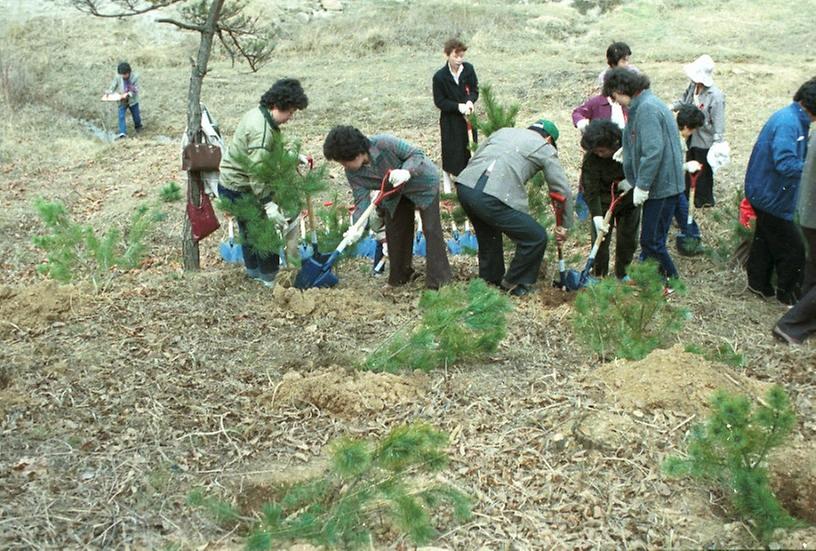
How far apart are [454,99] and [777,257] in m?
3.23

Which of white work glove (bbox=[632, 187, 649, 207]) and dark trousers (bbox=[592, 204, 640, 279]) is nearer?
white work glove (bbox=[632, 187, 649, 207])

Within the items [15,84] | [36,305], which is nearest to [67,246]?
[36,305]

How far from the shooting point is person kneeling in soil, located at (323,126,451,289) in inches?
211

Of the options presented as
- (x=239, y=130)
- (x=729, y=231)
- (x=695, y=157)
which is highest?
(x=239, y=130)

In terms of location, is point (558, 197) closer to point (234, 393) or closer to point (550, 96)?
point (234, 393)

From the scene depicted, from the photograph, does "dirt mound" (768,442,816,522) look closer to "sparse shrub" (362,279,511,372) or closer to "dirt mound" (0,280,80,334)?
"sparse shrub" (362,279,511,372)

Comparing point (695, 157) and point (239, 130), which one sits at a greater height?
point (239, 130)

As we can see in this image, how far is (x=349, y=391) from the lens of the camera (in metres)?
4.11

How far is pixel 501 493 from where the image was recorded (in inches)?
134

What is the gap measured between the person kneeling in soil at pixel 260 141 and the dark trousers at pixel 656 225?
2.21 metres

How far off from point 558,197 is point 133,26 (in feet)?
59.5

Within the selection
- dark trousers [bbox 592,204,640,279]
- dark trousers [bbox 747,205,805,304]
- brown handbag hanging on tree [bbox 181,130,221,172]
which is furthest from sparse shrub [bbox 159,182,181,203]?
dark trousers [bbox 747,205,805,304]

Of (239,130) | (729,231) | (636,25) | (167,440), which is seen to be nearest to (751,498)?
(167,440)

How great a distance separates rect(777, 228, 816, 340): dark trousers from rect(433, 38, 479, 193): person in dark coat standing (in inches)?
134
